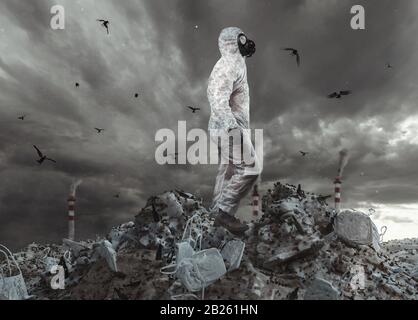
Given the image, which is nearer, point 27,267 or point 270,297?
point 270,297

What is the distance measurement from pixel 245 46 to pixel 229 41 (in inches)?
18.8

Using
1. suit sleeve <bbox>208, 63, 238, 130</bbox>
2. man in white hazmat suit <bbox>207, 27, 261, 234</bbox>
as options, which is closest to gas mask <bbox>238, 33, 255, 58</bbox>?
man in white hazmat suit <bbox>207, 27, 261, 234</bbox>

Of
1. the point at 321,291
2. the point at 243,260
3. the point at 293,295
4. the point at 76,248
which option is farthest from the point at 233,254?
the point at 76,248

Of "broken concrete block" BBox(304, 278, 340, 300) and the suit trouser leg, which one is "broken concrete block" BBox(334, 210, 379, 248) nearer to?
the suit trouser leg

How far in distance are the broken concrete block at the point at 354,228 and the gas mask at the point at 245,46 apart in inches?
200

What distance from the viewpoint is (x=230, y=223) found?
405 inches

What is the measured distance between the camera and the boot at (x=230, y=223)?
10.2 m

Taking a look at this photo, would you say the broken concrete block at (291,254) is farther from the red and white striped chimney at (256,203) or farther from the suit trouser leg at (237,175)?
the red and white striped chimney at (256,203)

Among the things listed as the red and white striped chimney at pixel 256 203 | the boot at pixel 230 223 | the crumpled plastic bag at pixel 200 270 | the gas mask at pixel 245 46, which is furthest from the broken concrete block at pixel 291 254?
the red and white striped chimney at pixel 256 203

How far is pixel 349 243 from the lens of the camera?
9664mm
